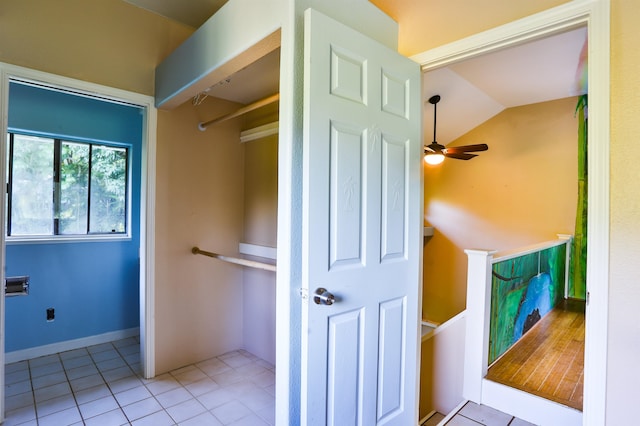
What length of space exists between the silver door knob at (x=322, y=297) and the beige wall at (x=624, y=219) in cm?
99

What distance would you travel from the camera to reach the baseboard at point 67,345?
2.71m

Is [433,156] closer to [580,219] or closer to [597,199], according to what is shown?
[580,219]

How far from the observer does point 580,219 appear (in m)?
4.07

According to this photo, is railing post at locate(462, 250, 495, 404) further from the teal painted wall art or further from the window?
the window

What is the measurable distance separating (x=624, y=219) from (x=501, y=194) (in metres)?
3.84

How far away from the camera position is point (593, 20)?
1.18 meters

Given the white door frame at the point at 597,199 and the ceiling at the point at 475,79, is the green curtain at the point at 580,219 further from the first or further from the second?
the white door frame at the point at 597,199

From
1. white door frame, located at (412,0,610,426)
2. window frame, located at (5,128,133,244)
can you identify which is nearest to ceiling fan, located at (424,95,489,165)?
white door frame, located at (412,0,610,426)

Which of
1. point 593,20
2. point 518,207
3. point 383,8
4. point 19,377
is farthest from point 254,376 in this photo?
point 518,207

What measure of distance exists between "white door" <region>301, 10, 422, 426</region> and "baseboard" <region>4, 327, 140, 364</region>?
2794 mm

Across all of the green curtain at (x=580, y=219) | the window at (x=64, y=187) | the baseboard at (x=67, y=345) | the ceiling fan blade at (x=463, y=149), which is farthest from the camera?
the green curtain at (x=580, y=219)

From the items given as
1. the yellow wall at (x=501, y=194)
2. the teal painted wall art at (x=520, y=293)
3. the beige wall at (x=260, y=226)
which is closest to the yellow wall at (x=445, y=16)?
the beige wall at (x=260, y=226)

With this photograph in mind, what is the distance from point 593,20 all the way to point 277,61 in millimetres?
1669

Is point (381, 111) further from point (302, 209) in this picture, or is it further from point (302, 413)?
point (302, 413)
